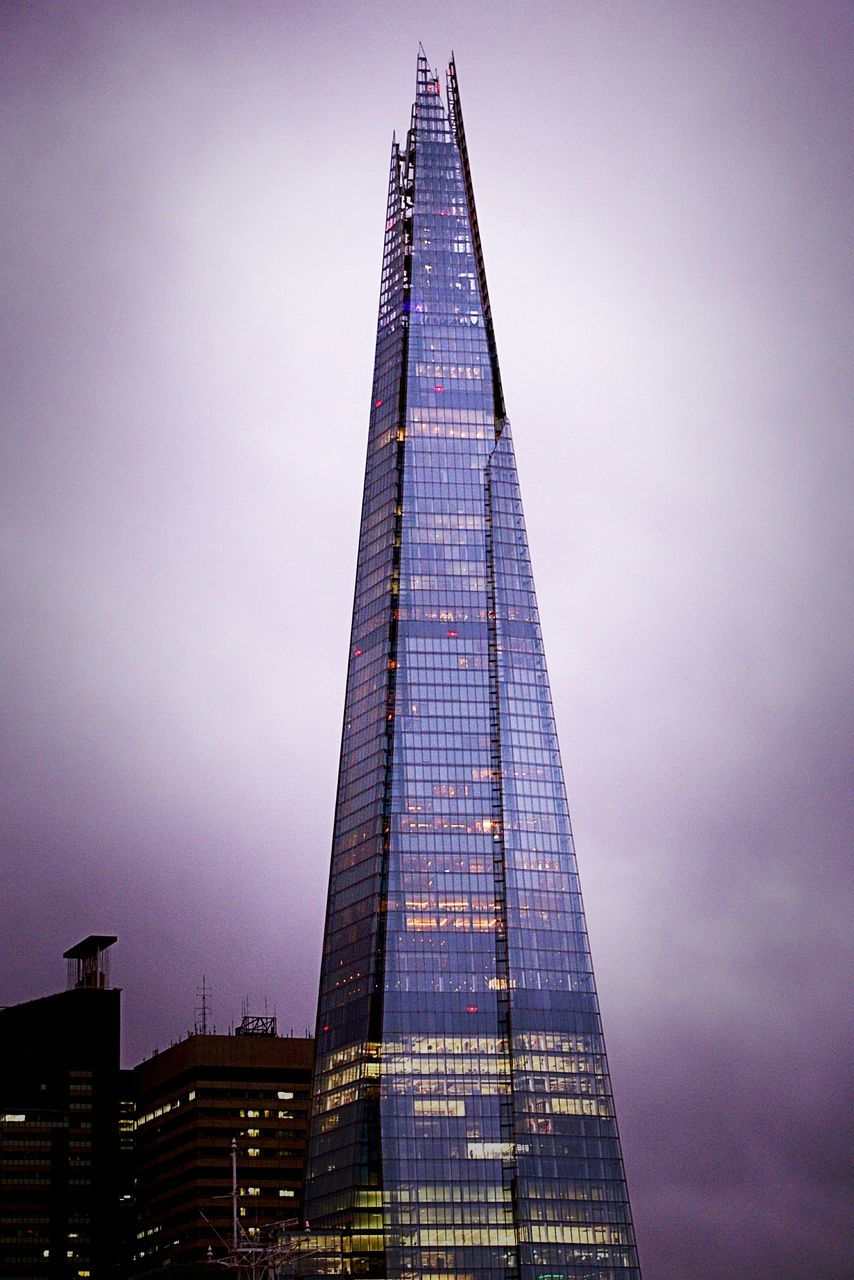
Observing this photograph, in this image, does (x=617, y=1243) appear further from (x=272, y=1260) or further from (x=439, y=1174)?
(x=272, y=1260)

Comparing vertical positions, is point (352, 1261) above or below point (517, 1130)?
below

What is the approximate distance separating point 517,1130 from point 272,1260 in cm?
6946

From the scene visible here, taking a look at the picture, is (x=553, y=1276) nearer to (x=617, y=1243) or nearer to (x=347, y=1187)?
(x=617, y=1243)

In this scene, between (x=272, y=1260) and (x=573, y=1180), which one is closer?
(x=272, y=1260)

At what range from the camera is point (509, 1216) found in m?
197

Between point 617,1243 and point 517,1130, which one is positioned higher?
point 517,1130

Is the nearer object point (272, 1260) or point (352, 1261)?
point (272, 1260)

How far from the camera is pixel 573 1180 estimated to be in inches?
7830

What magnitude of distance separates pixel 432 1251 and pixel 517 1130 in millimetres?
15923

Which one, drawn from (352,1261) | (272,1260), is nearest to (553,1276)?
(352,1261)

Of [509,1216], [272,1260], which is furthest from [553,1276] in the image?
[272,1260]

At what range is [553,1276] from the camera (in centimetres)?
19362

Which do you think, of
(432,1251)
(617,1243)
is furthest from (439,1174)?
(617,1243)

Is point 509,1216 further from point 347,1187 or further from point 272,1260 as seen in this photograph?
point 272,1260
